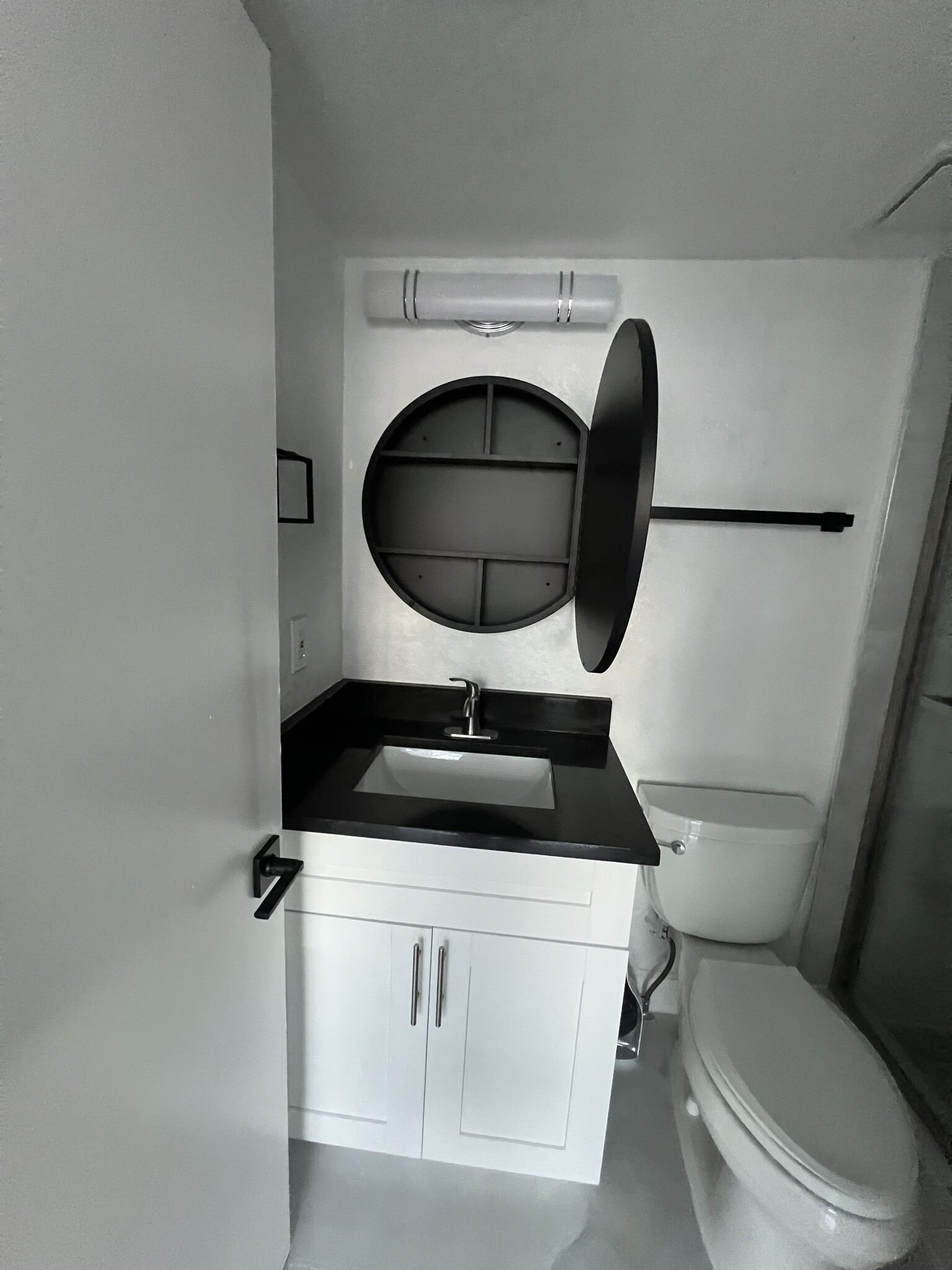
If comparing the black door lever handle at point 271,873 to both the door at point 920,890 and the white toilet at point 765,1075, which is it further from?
the door at point 920,890

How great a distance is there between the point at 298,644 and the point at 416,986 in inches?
30.7

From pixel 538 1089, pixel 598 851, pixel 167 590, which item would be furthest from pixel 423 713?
pixel 167 590

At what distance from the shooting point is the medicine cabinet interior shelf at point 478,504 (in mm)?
1426

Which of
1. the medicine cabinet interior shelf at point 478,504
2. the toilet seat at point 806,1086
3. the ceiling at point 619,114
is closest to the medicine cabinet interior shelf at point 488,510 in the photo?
the medicine cabinet interior shelf at point 478,504

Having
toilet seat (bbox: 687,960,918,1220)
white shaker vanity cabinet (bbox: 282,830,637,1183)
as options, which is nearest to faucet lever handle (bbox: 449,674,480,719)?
white shaker vanity cabinet (bbox: 282,830,637,1183)

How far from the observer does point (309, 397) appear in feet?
4.08

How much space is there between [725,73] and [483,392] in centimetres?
75

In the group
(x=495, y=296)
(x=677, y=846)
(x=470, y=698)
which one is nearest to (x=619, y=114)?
(x=495, y=296)

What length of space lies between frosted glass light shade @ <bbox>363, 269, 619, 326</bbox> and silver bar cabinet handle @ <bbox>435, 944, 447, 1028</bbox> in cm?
143

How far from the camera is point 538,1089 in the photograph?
108 cm

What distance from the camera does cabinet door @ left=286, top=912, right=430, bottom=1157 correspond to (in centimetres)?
107

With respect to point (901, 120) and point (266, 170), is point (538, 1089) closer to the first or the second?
point (266, 170)

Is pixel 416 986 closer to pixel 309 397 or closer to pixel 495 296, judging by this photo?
pixel 309 397

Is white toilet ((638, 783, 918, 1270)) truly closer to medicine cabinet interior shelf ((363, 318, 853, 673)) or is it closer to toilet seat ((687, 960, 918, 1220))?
toilet seat ((687, 960, 918, 1220))
